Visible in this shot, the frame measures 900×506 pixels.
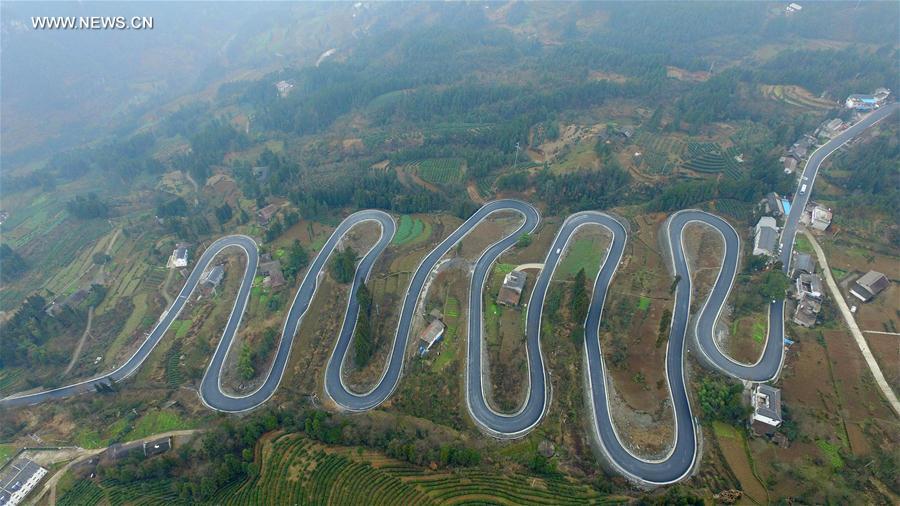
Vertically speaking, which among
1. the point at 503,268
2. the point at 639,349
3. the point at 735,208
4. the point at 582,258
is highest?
the point at 503,268

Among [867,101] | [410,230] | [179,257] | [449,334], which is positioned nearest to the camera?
[449,334]

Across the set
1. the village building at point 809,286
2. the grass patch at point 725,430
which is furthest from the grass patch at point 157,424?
the village building at point 809,286

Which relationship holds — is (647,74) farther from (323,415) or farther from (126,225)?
(126,225)

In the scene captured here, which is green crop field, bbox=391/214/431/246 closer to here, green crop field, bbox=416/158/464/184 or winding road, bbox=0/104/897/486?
winding road, bbox=0/104/897/486

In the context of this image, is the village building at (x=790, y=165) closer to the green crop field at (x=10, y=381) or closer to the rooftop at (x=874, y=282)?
the rooftop at (x=874, y=282)

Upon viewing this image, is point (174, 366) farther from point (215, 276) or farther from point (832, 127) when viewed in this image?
point (832, 127)

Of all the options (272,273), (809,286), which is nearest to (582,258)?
(809,286)

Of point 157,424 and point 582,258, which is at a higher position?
point 582,258
